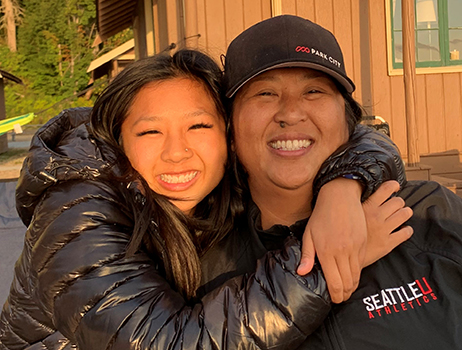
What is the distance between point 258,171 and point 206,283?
0.48 meters

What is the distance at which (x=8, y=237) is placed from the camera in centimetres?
535

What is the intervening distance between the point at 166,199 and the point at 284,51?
730 mm

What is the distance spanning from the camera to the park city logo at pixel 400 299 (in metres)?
1.68

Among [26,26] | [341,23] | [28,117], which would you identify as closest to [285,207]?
[341,23]

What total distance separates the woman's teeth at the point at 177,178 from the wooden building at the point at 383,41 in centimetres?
493

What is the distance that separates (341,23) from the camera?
7145 mm

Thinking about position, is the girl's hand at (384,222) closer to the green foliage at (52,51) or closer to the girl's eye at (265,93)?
the girl's eye at (265,93)

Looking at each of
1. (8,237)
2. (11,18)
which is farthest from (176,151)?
(11,18)

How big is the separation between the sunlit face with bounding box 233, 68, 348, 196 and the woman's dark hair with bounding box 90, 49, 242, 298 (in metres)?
0.22

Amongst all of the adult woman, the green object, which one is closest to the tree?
the green object

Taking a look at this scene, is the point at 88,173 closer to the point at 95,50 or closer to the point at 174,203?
the point at 174,203

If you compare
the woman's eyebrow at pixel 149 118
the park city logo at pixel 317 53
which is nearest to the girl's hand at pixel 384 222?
the park city logo at pixel 317 53

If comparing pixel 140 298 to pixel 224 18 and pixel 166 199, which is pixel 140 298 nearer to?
pixel 166 199

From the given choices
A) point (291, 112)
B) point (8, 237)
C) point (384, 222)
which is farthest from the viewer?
point (8, 237)
